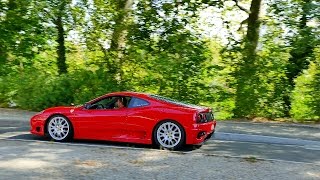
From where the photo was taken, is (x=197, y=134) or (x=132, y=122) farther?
(x=132, y=122)

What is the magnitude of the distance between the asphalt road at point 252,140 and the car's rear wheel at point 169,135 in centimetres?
32

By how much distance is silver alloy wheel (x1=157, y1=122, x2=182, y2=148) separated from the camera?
32.3 feet

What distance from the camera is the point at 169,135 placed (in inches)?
391

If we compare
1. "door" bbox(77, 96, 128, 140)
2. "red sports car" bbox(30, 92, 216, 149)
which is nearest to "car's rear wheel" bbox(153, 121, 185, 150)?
"red sports car" bbox(30, 92, 216, 149)

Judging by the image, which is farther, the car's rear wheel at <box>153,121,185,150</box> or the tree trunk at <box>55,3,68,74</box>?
the tree trunk at <box>55,3,68,74</box>

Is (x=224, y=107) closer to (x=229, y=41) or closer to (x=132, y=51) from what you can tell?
(x=229, y=41)

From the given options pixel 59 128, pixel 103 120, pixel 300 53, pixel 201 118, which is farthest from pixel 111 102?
pixel 300 53

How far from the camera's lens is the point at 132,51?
17.0m

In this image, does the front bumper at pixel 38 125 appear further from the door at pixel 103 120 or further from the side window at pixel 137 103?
the side window at pixel 137 103

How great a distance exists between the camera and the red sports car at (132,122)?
9.84 m

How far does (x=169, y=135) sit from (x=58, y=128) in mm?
2843

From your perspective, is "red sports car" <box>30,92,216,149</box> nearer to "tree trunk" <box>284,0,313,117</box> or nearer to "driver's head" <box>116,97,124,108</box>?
"driver's head" <box>116,97,124,108</box>

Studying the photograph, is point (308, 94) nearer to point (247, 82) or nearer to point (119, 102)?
point (247, 82)

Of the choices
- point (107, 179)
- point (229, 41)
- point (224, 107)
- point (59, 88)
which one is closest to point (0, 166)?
point (107, 179)
